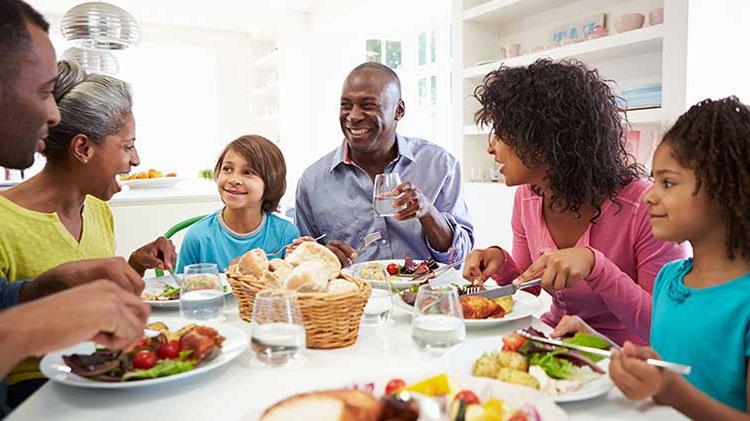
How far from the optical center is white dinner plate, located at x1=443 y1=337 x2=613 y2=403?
2.75 feet

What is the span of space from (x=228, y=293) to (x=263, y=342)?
62 centimetres

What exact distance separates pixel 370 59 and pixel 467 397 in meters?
6.75

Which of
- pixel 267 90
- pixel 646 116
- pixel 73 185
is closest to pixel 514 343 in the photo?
pixel 73 185

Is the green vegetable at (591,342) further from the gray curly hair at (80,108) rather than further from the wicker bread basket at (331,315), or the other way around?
the gray curly hair at (80,108)

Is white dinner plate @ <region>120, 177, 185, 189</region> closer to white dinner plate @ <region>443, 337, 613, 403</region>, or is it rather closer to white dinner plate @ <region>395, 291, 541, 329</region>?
white dinner plate @ <region>395, 291, 541, 329</region>

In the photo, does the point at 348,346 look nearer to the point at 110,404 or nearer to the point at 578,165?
the point at 110,404

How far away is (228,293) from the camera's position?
5.09ft

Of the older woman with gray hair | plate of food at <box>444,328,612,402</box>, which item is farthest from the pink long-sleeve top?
the older woman with gray hair

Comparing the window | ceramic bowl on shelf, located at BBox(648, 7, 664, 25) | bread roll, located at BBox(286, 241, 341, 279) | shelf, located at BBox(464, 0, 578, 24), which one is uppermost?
the window

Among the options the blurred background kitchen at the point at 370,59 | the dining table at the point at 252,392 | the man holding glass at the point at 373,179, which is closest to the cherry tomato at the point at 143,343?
the dining table at the point at 252,392

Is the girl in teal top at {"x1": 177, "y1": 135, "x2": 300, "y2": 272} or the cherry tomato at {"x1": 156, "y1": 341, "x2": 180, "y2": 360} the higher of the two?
the girl in teal top at {"x1": 177, "y1": 135, "x2": 300, "y2": 272}

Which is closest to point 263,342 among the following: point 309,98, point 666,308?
point 666,308

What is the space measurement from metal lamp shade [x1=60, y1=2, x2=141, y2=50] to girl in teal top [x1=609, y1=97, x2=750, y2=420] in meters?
3.21

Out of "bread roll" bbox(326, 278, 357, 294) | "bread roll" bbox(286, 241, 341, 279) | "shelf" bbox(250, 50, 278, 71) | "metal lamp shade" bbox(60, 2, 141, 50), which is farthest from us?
"shelf" bbox(250, 50, 278, 71)
